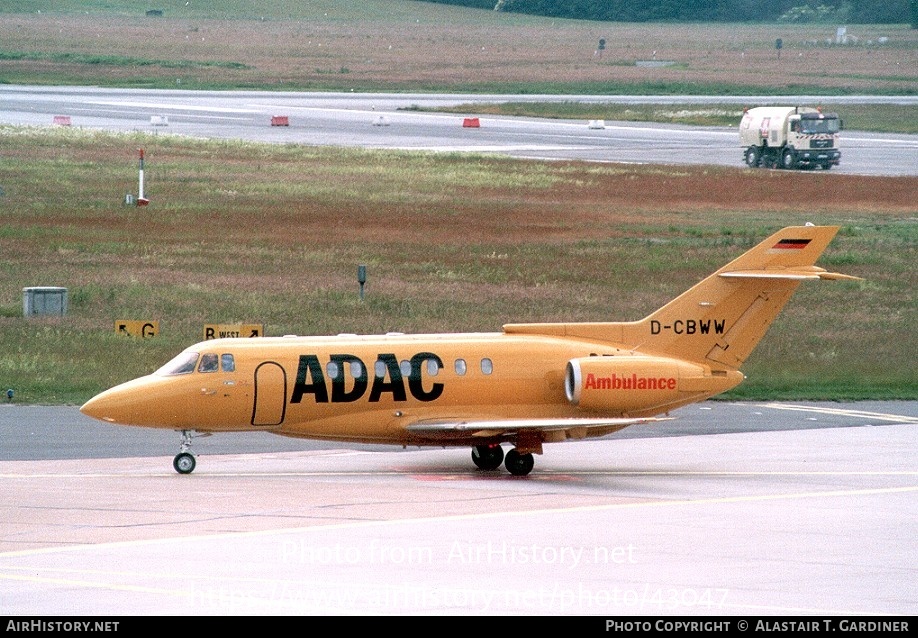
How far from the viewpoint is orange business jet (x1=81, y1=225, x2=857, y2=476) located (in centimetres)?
3038

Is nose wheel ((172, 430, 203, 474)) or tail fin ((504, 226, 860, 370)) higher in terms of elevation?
tail fin ((504, 226, 860, 370))

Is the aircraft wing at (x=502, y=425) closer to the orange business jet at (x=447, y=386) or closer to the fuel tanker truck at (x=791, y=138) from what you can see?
the orange business jet at (x=447, y=386)

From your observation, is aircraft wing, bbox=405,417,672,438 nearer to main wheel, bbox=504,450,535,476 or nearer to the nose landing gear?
main wheel, bbox=504,450,535,476

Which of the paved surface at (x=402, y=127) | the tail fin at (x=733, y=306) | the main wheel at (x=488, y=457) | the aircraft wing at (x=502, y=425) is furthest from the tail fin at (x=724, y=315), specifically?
the paved surface at (x=402, y=127)

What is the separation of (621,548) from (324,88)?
427 ft

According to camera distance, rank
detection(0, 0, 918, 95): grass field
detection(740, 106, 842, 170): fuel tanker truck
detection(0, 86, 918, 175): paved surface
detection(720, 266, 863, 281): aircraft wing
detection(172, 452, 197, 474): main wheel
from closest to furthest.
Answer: detection(172, 452, 197, 474): main wheel, detection(720, 266, 863, 281): aircraft wing, detection(740, 106, 842, 170): fuel tanker truck, detection(0, 86, 918, 175): paved surface, detection(0, 0, 918, 95): grass field

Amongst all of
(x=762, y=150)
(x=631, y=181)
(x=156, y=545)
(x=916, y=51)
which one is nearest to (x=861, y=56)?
(x=916, y=51)

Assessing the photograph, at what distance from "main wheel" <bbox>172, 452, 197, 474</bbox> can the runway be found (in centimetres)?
23

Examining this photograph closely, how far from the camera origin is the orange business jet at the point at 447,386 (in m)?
30.4

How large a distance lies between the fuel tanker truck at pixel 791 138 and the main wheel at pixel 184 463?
2678 inches

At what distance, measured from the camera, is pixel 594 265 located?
6003cm

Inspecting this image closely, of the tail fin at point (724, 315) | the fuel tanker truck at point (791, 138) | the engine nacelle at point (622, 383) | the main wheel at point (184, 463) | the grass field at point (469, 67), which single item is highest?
the grass field at point (469, 67)

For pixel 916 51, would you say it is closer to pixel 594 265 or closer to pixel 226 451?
pixel 594 265

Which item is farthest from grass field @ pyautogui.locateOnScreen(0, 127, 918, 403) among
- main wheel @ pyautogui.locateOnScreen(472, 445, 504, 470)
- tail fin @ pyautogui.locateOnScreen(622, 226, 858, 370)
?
main wheel @ pyautogui.locateOnScreen(472, 445, 504, 470)
